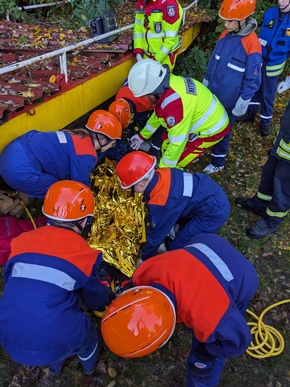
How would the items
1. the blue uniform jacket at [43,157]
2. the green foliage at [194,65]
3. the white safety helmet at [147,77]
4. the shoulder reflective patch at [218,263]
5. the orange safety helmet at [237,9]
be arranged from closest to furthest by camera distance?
the shoulder reflective patch at [218,263], the white safety helmet at [147,77], the blue uniform jacket at [43,157], the orange safety helmet at [237,9], the green foliage at [194,65]

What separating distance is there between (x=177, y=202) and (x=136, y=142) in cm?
206

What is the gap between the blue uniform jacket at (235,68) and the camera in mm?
4363

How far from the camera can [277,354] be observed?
3.13 metres

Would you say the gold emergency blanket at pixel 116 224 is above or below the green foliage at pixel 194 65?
below

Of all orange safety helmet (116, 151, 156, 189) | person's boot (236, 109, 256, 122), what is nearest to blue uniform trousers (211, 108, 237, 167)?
person's boot (236, 109, 256, 122)

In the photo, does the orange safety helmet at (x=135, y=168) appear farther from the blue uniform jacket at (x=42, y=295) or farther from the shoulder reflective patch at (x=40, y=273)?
the shoulder reflective patch at (x=40, y=273)

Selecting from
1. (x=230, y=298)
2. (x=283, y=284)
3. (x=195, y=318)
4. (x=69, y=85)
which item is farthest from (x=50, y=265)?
(x=283, y=284)

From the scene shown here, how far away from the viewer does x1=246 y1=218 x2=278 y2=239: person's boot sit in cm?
426

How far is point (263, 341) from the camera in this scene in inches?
124

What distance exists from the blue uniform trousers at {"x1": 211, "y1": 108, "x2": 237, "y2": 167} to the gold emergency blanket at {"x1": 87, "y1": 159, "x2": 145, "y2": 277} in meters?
1.69

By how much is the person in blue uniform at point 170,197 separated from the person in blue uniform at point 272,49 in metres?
3.49

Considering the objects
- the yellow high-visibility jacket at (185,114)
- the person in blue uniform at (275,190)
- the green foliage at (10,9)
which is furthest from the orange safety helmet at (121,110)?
the green foliage at (10,9)

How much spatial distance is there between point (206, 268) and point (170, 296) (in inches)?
12.0

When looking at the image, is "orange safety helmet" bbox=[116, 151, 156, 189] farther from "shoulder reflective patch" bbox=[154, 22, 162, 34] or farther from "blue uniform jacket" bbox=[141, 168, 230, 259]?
"shoulder reflective patch" bbox=[154, 22, 162, 34]
